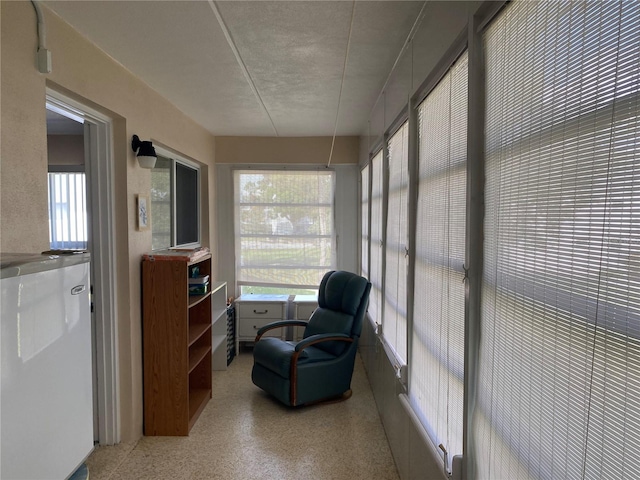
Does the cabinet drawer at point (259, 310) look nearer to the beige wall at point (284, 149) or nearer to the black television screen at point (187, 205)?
the black television screen at point (187, 205)

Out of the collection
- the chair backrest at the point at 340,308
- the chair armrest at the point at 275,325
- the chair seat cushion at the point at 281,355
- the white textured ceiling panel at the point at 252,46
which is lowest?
the chair seat cushion at the point at 281,355

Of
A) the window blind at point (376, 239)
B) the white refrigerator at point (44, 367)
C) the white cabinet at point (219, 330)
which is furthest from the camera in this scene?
the white cabinet at point (219, 330)

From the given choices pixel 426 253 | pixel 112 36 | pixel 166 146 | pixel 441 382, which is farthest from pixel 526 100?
pixel 166 146

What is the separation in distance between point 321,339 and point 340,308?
17.5 inches

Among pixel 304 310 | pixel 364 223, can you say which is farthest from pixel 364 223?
pixel 304 310

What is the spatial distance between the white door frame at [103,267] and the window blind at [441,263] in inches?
78.7

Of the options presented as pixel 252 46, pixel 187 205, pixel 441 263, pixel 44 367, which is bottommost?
pixel 44 367

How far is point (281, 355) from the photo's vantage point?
3.19 meters

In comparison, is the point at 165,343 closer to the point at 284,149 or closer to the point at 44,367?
the point at 44,367

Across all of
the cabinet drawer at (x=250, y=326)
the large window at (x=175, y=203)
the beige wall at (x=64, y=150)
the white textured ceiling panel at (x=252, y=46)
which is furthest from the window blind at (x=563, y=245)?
the beige wall at (x=64, y=150)

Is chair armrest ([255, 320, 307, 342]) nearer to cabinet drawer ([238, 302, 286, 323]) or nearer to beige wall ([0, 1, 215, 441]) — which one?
cabinet drawer ([238, 302, 286, 323])

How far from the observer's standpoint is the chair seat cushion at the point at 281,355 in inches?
124

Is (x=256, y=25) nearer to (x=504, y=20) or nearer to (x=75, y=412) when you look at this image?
(x=504, y=20)

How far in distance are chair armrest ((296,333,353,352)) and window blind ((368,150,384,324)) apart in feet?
1.06
